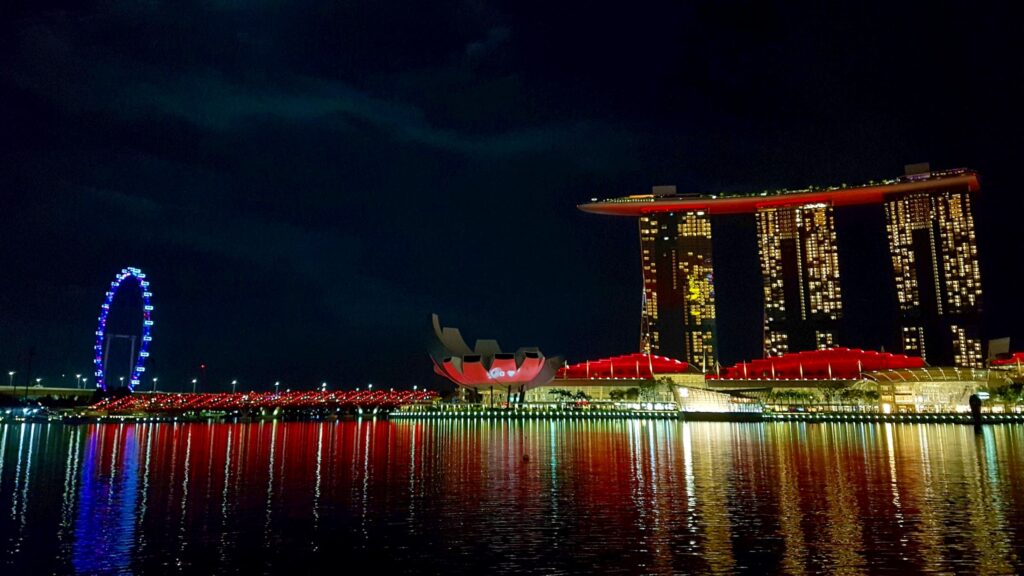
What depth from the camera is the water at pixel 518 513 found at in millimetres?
12305

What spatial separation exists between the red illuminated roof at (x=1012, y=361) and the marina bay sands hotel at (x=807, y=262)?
4670cm

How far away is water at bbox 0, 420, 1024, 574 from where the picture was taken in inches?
484

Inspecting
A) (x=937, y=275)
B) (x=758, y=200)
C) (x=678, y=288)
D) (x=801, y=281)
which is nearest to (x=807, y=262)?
(x=801, y=281)

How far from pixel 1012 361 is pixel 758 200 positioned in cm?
7111

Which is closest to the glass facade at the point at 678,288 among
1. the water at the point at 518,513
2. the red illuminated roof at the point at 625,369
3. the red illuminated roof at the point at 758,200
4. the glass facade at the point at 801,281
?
the red illuminated roof at the point at 758,200

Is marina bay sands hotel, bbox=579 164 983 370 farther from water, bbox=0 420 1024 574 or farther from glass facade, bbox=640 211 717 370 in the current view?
water, bbox=0 420 1024 574

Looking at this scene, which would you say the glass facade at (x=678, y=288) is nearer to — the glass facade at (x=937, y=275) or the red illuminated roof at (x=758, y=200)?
the red illuminated roof at (x=758, y=200)

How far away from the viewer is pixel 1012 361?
274ft

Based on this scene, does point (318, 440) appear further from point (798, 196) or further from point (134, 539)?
point (798, 196)

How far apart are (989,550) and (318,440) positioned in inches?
1472

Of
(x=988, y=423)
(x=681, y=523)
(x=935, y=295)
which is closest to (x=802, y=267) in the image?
(x=935, y=295)

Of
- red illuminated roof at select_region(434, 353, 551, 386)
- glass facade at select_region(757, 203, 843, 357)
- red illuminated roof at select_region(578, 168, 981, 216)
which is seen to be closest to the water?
red illuminated roof at select_region(434, 353, 551, 386)

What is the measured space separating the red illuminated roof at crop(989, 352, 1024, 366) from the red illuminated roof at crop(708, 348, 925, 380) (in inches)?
320

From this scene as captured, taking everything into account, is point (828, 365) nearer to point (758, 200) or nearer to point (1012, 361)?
point (1012, 361)
